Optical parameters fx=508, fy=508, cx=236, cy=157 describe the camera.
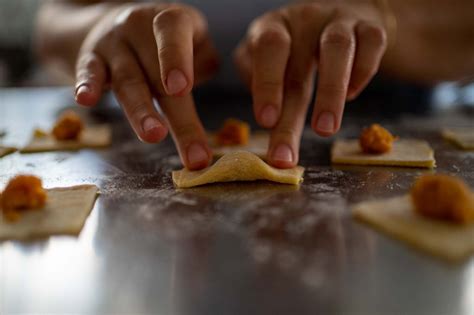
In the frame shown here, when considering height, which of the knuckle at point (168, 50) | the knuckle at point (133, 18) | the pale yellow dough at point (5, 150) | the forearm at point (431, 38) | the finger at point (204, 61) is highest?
→ the forearm at point (431, 38)

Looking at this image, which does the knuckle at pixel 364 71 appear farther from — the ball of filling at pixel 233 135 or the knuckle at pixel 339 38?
the ball of filling at pixel 233 135

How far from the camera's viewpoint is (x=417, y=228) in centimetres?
93

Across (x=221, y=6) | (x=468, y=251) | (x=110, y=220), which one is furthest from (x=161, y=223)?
(x=221, y=6)

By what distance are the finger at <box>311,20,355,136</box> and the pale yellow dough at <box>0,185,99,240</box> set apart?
24.3 inches

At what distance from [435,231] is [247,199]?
413 millimetres

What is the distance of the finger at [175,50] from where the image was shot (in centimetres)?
126

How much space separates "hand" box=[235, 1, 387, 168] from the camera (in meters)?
1.36

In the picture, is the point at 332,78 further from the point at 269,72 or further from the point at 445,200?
the point at 445,200

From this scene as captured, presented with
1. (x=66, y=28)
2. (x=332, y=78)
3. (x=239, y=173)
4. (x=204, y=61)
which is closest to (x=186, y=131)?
(x=239, y=173)

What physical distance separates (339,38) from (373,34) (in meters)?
0.13

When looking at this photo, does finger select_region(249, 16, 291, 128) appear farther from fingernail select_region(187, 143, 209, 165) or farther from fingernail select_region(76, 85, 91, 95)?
fingernail select_region(76, 85, 91, 95)

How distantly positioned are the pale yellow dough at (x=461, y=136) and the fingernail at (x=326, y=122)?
1.64ft

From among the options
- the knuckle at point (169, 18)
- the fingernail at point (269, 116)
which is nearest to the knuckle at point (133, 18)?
the knuckle at point (169, 18)

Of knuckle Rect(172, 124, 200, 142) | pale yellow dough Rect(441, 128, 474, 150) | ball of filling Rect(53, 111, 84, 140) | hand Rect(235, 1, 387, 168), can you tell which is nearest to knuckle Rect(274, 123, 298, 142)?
hand Rect(235, 1, 387, 168)
